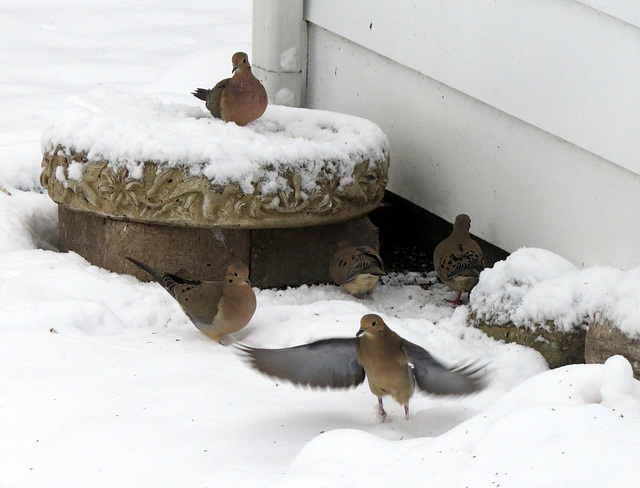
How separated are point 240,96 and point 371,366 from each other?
2.02 metres

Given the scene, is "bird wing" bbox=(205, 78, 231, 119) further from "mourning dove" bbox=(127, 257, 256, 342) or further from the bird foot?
the bird foot

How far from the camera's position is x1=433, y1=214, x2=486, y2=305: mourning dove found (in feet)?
14.4

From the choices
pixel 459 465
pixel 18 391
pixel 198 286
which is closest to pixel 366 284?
pixel 198 286

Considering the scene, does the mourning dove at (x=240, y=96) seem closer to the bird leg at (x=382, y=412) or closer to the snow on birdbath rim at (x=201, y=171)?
the snow on birdbath rim at (x=201, y=171)

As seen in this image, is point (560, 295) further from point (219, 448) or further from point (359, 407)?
point (219, 448)

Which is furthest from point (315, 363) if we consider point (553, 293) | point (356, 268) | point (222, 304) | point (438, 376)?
point (356, 268)

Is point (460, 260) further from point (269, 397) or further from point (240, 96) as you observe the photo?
point (269, 397)

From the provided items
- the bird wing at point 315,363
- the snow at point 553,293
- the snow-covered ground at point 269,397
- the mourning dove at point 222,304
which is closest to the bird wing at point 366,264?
the snow-covered ground at point 269,397

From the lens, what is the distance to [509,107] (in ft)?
14.2

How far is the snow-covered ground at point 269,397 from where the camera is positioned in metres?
2.03

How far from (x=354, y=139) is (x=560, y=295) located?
1467mm

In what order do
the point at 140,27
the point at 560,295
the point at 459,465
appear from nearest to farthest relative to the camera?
1. the point at 459,465
2. the point at 560,295
3. the point at 140,27

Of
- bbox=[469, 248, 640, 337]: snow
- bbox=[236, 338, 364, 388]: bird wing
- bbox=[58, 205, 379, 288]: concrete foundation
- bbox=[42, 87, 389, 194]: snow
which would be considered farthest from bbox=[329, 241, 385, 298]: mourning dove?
bbox=[236, 338, 364, 388]: bird wing

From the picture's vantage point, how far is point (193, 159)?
165 inches
